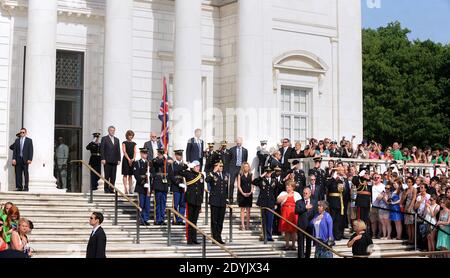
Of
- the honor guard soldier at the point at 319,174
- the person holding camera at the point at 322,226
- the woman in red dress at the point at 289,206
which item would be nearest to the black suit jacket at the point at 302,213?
the woman in red dress at the point at 289,206

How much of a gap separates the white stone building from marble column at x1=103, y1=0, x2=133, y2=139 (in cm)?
4

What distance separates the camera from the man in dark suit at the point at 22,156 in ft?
93.0

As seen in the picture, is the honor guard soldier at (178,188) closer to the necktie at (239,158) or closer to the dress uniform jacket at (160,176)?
the dress uniform jacket at (160,176)

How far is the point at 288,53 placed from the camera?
3612 centimetres

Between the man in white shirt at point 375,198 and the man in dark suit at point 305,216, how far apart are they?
3.52 m

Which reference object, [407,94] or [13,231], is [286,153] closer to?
[13,231]

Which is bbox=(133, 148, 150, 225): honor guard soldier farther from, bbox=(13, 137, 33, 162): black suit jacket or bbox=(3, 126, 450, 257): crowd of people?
bbox=(13, 137, 33, 162): black suit jacket

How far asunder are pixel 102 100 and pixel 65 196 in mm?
6813

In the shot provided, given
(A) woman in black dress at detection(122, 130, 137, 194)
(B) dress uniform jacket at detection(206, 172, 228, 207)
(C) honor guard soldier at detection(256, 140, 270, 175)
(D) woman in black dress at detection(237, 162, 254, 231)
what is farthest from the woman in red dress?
(C) honor guard soldier at detection(256, 140, 270, 175)

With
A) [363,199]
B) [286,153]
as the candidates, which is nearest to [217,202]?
[363,199]

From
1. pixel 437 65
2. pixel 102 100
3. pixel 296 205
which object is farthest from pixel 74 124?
pixel 437 65

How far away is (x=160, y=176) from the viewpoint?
85.1 ft

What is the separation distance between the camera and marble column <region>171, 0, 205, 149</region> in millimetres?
31906
